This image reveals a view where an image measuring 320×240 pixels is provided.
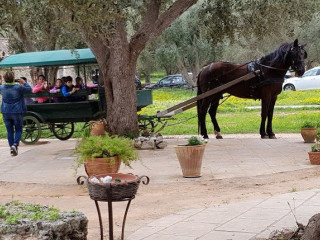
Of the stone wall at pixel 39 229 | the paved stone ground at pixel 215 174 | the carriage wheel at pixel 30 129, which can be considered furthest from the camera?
the carriage wheel at pixel 30 129

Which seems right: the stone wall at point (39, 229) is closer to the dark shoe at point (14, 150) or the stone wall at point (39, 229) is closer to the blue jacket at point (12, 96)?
the blue jacket at point (12, 96)

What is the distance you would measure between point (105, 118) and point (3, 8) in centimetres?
601

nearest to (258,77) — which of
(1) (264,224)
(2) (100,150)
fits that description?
(2) (100,150)

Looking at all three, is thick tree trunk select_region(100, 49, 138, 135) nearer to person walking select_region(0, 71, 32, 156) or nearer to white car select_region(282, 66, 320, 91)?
person walking select_region(0, 71, 32, 156)

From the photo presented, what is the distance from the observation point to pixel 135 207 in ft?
28.5

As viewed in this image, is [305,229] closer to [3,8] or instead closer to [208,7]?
[3,8]

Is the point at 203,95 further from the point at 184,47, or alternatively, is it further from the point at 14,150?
the point at 184,47

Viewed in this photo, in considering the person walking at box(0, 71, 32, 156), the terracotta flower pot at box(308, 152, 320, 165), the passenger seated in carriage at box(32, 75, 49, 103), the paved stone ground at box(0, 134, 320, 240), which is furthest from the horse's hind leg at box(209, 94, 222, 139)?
the person walking at box(0, 71, 32, 156)

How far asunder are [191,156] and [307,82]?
92.9 feet

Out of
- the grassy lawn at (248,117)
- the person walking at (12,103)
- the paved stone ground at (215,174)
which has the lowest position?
the grassy lawn at (248,117)

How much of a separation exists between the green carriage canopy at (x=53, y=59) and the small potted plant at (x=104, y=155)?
6240mm

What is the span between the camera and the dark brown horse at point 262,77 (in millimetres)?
14852

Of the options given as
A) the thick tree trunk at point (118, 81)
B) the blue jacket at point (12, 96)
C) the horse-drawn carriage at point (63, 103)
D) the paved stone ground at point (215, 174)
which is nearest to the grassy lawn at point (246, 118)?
the paved stone ground at point (215, 174)

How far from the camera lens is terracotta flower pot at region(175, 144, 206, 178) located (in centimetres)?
1060
